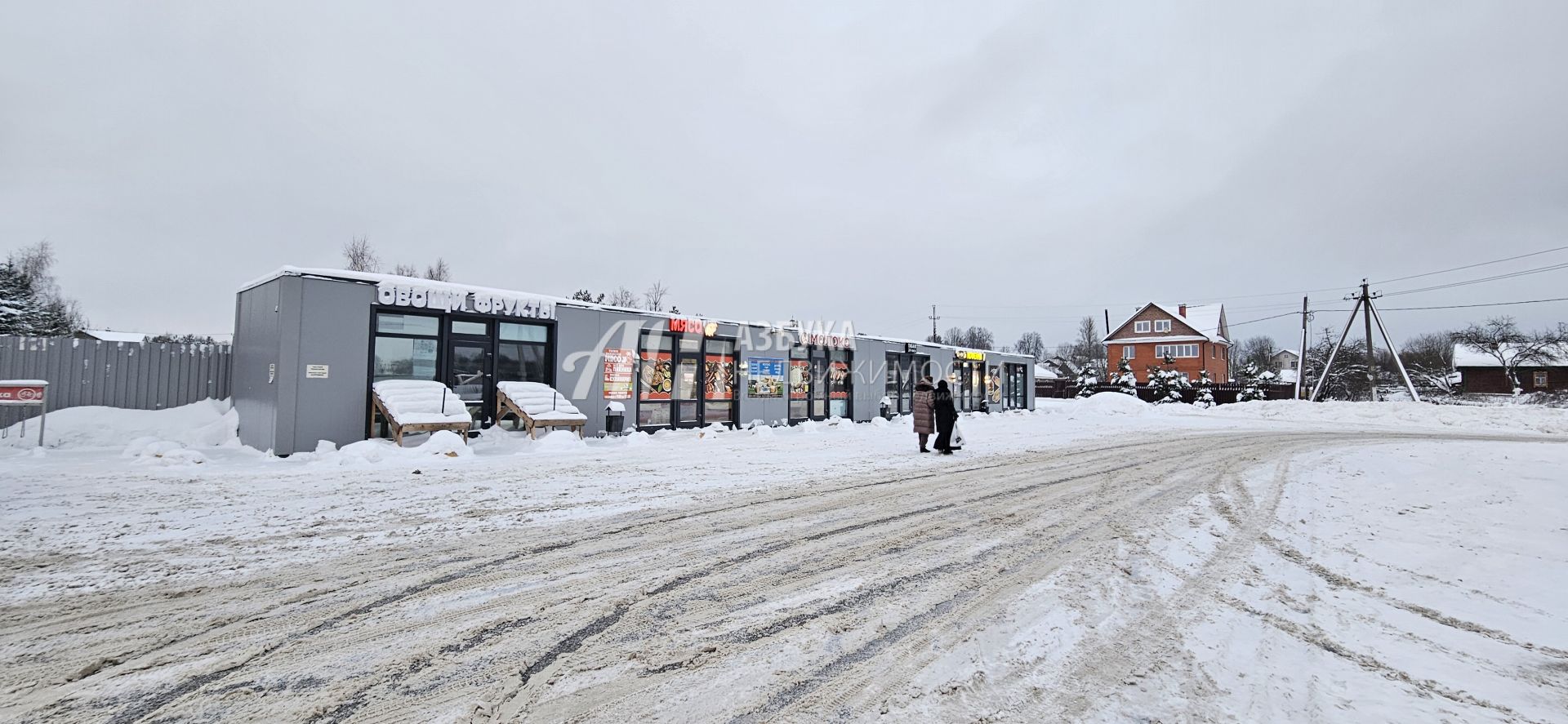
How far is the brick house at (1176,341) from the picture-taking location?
5347cm

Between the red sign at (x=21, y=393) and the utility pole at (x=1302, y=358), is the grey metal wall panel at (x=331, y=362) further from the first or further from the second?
the utility pole at (x=1302, y=358)

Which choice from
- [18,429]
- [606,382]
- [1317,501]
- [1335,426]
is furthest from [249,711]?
[1335,426]

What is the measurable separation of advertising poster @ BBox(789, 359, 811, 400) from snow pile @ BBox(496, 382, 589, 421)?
7.86 m

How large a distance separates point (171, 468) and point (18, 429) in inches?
267

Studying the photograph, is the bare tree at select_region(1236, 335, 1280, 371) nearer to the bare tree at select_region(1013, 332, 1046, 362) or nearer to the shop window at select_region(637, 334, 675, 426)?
the bare tree at select_region(1013, 332, 1046, 362)

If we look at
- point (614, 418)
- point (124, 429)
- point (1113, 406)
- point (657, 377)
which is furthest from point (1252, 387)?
point (124, 429)

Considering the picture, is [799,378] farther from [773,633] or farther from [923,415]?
[773,633]

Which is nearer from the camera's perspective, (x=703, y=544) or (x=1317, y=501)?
(x=703, y=544)

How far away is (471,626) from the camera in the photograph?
3.42 m

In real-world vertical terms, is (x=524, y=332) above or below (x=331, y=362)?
above

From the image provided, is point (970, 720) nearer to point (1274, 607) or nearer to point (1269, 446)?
point (1274, 607)

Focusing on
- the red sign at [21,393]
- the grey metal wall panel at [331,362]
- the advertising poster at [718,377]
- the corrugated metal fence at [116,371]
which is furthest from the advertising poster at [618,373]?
the red sign at [21,393]

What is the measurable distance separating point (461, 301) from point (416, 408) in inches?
101

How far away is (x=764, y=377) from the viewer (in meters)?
18.5
